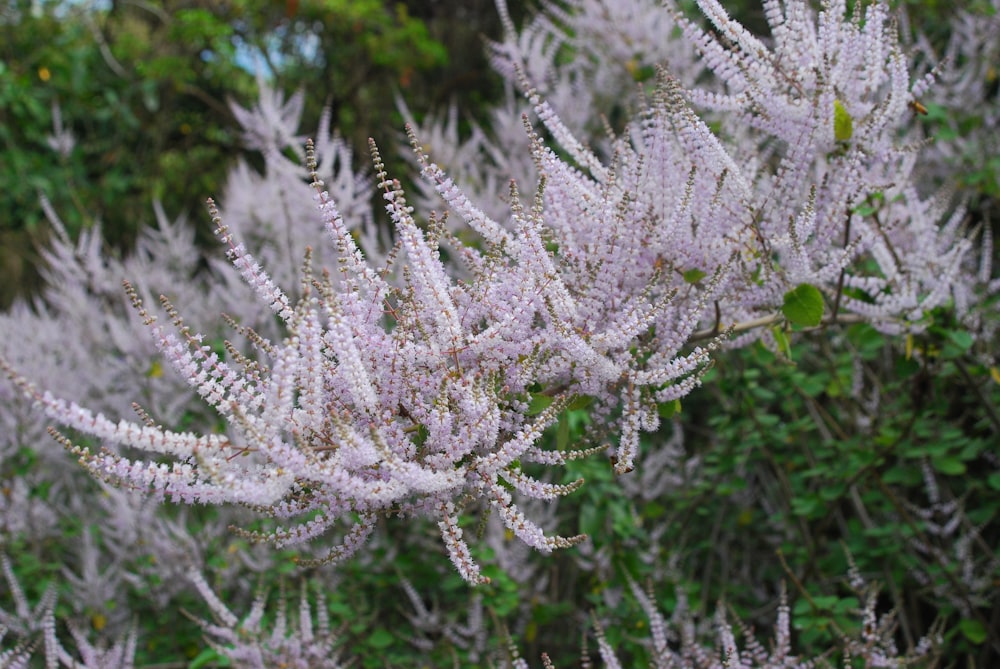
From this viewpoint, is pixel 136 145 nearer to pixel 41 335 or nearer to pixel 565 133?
pixel 41 335

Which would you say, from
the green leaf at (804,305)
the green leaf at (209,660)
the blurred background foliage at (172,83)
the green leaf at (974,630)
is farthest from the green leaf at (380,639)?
the blurred background foliage at (172,83)

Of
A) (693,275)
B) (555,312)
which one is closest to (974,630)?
(693,275)

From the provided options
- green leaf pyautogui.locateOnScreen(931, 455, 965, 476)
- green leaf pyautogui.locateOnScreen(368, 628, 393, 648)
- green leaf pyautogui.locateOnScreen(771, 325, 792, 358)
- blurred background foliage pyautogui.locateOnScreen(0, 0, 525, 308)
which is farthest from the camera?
blurred background foliage pyautogui.locateOnScreen(0, 0, 525, 308)

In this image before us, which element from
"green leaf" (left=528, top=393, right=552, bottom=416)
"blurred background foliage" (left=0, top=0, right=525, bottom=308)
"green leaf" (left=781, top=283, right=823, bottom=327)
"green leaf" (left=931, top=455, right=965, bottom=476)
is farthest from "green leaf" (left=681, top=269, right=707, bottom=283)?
"blurred background foliage" (left=0, top=0, right=525, bottom=308)

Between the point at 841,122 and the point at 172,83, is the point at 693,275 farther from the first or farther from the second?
the point at 172,83

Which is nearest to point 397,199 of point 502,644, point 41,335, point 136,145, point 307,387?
point 307,387

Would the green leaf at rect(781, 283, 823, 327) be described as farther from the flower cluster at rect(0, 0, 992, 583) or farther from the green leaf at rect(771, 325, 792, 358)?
the green leaf at rect(771, 325, 792, 358)

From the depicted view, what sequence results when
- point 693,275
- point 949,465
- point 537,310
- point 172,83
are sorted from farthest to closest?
point 172,83 < point 949,465 < point 693,275 < point 537,310
